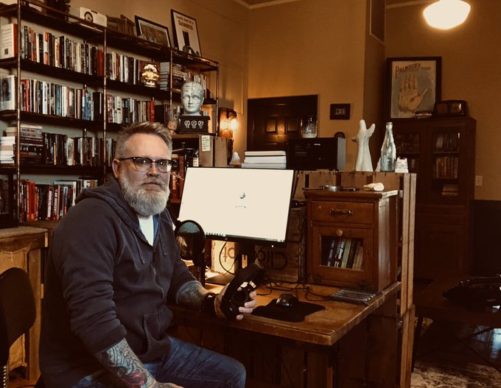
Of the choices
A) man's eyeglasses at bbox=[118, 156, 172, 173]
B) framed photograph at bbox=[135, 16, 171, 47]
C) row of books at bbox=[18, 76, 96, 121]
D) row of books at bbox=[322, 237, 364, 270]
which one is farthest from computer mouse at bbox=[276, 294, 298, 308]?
framed photograph at bbox=[135, 16, 171, 47]

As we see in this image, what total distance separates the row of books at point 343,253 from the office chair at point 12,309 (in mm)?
1196

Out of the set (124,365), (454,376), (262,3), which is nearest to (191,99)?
(124,365)

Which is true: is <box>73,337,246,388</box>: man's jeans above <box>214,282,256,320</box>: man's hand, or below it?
below

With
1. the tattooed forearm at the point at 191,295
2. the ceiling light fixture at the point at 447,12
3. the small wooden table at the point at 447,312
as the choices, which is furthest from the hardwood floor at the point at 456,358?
the ceiling light fixture at the point at 447,12

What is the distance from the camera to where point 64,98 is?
408cm

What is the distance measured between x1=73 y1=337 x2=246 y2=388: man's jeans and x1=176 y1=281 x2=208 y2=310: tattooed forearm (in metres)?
0.15

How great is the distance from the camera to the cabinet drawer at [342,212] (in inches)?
84.3

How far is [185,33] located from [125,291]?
4453mm

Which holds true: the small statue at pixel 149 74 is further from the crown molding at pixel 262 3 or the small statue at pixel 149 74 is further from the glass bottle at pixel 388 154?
the glass bottle at pixel 388 154

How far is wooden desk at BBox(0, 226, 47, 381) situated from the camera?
300cm

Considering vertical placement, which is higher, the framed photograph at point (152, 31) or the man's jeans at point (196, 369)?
the framed photograph at point (152, 31)

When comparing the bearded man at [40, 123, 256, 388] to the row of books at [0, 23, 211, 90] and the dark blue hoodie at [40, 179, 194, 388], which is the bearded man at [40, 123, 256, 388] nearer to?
the dark blue hoodie at [40, 179, 194, 388]

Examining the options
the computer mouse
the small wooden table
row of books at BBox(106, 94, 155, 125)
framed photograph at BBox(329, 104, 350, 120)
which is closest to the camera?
the computer mouse

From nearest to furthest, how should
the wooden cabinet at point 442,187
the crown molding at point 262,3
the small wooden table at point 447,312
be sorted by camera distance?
1. the small wooden table at point 447,312
2. the wooden cabinet at point 442,187
3. the crown molding at point 262,3
